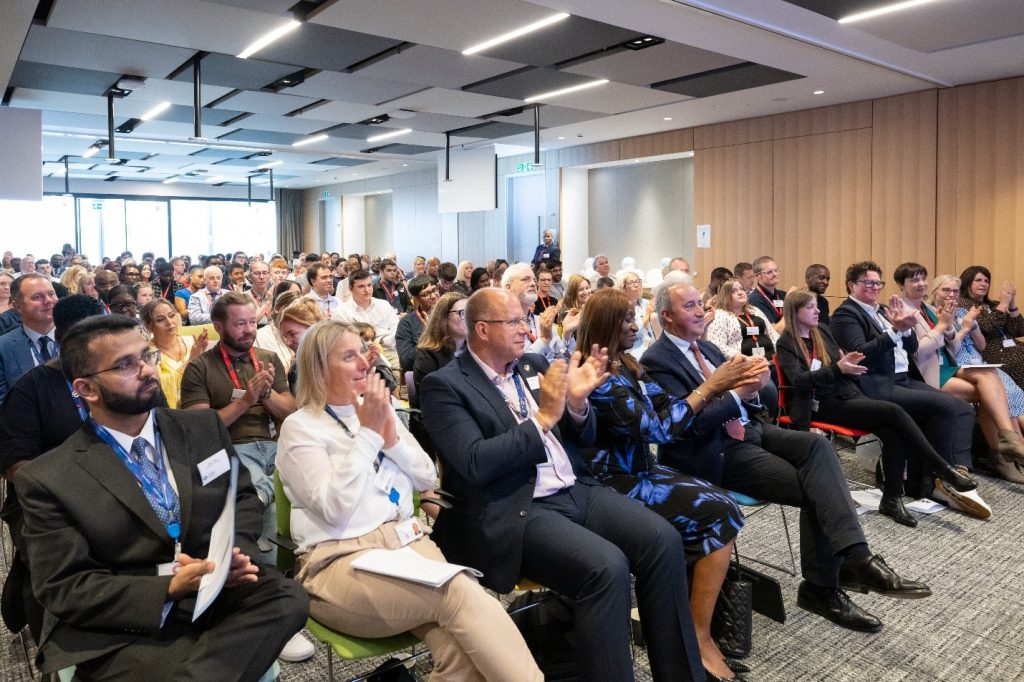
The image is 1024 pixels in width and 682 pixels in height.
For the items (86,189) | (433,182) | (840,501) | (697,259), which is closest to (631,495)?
(840,501)

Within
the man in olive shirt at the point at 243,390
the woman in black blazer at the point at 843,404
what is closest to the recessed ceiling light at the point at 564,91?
the woman in black blazer at the point at 843,404

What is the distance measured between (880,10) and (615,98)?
12.7ft

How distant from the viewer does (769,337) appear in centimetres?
541

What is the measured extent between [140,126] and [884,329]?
1083 cm

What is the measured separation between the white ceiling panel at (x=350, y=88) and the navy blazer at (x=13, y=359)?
523cm

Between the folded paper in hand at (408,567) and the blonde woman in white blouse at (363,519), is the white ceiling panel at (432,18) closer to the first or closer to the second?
the blonde woman in white blouse at (363,519)

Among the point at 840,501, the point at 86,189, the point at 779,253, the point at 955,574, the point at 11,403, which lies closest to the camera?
the point at 11,403

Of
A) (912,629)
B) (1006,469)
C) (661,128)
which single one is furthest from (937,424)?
(661,128)

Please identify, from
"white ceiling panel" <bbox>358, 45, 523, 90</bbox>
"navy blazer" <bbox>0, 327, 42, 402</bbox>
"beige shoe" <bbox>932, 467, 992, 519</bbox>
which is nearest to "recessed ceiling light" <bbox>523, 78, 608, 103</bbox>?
"white ceiling panel" <bbox>358, 45, 523, 90</bbox>

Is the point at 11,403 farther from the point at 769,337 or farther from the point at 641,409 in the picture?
the point at 769,337

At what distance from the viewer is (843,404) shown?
4320 millimetres

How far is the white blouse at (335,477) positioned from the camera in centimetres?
210

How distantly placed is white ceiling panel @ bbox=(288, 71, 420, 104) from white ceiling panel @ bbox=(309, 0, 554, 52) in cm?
190

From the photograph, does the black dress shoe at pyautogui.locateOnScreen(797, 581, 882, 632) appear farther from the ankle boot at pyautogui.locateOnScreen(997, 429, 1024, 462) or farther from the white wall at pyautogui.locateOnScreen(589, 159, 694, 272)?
the white wall at pyautogui.locateOnScreen(589, 159, 694, 272)
